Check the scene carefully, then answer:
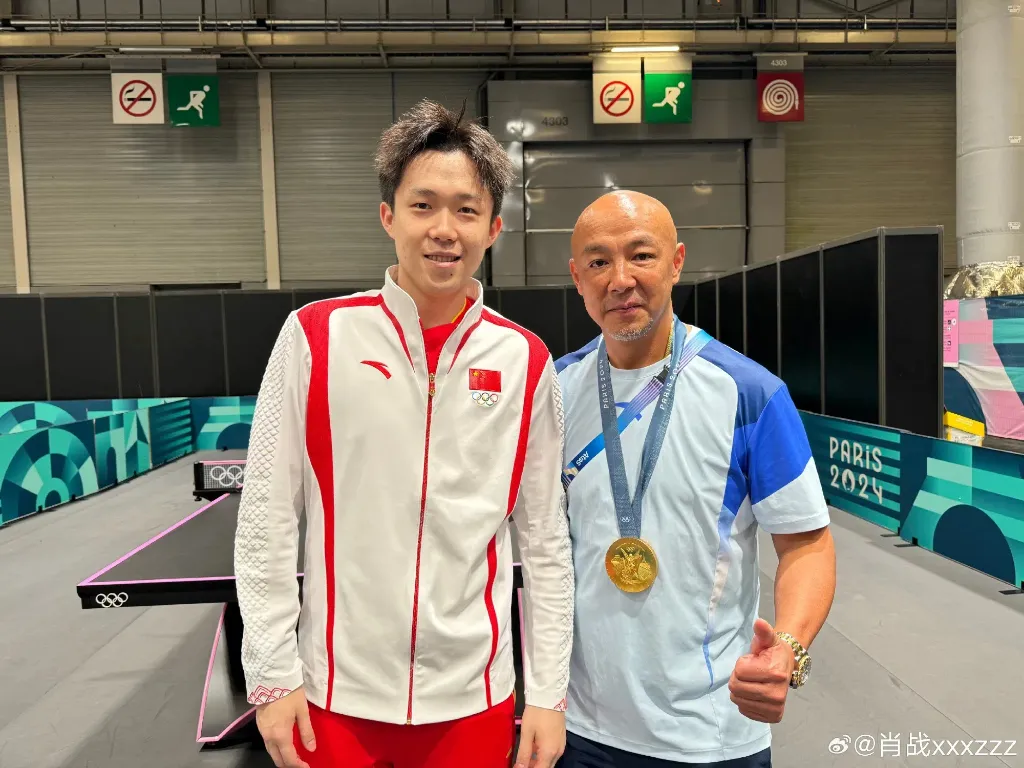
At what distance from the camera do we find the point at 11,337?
12812 millimetres

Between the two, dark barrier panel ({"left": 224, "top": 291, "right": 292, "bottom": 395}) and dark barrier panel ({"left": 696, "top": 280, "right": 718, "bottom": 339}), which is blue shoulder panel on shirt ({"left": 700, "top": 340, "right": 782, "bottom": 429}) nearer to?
dark barrier panel ({"left": 696, "top": 280, "right": 718, "bottom": 339})

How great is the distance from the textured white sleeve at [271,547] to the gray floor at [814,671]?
2046mm

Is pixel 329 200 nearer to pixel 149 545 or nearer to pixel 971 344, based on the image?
pixel 971 344

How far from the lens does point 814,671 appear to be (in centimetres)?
377

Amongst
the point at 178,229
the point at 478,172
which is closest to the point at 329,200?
the point at 178,229

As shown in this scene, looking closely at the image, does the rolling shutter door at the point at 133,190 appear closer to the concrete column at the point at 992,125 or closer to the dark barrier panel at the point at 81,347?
the dark barrier panel at the point at 81,347

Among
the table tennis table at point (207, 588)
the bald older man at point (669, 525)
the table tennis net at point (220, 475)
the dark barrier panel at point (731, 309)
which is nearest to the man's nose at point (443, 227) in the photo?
the bald older man at point (669, 525)

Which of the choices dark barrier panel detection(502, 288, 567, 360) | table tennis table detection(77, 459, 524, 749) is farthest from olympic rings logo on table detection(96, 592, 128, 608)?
dark barrier panel detection(502, 288, 567, 360)

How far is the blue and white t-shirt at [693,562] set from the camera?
5.00 ft

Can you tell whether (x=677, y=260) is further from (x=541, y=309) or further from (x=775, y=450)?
(x=541, y=309)

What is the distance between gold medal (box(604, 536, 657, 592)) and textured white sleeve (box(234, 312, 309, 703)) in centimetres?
68

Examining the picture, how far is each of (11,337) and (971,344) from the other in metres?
15.0

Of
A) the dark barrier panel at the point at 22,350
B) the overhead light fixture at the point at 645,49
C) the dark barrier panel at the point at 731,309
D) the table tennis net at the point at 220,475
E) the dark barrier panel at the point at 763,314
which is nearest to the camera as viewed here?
the table tennis net at the point at 220,475

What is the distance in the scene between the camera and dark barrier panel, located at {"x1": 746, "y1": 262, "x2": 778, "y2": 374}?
344 inches
